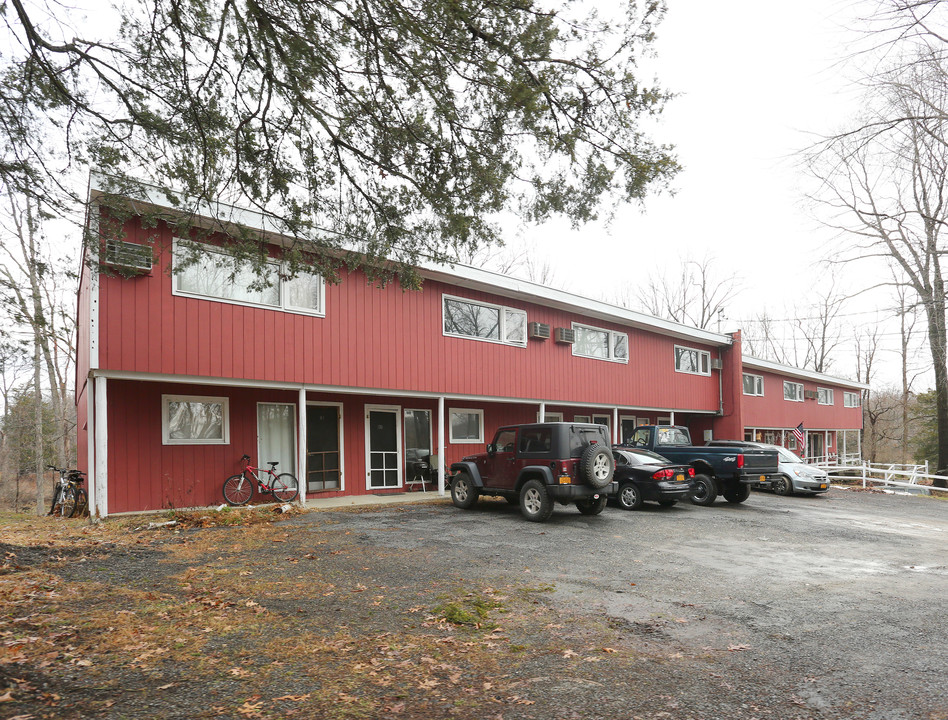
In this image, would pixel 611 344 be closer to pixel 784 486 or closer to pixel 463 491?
pixel 784 486

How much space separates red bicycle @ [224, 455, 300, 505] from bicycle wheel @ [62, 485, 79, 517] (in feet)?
11.1

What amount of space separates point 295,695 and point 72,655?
1665 millimetres

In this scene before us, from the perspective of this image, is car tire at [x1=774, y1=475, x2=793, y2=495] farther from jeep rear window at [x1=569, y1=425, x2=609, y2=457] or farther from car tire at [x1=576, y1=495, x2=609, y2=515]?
jeep rear window at [x1=569, y1=425, x2=609, y2=457]

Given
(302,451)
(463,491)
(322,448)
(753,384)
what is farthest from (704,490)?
(753,384)

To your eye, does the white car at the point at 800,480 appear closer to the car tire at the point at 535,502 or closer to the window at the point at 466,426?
the window at the point at 466,426

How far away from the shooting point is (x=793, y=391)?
31.9 metres

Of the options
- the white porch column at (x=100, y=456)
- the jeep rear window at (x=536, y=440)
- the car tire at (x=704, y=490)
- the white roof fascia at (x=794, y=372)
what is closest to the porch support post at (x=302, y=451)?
the white porch column at (x=100, y=456)

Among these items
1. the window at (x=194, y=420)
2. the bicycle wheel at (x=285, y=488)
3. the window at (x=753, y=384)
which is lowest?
the bicycle wheel at (x=285, y=488)

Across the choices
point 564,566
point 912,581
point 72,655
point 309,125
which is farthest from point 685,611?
point 309,125

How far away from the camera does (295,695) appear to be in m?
3.60

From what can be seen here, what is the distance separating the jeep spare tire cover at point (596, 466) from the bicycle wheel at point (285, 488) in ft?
19.1

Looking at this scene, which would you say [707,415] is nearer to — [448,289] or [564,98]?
[448,289]

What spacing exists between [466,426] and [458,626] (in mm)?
12523

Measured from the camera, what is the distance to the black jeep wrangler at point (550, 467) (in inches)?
418
